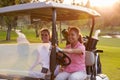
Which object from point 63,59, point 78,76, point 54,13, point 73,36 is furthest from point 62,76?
point 54,13

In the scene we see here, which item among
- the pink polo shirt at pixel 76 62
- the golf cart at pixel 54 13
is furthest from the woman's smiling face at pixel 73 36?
the golf cart at pixel 54 13

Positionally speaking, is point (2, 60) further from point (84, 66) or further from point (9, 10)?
point (84, 66)

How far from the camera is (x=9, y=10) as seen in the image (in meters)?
4.49

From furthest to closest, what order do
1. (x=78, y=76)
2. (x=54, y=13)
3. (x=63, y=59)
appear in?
(x=78, y=76) < (x=63, y=59) < (x=54, y=13)

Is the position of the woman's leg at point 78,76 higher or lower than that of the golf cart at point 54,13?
lower

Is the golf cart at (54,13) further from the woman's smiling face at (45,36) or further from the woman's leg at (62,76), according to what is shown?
the woman's leg at (62,76)

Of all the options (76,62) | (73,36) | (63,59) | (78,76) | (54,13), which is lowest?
(78,76)

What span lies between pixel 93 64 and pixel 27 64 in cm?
126

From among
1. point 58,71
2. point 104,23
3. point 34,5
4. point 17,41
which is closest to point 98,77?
point 58,71

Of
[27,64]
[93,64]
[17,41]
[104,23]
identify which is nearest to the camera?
[27,64]

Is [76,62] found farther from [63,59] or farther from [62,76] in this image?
[63,59]

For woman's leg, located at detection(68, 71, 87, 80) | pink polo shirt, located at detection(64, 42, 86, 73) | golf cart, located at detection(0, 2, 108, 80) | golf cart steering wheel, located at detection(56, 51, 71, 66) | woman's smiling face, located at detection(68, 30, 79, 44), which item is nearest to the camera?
golf cart, located at detection(0, 2, 108, 80)

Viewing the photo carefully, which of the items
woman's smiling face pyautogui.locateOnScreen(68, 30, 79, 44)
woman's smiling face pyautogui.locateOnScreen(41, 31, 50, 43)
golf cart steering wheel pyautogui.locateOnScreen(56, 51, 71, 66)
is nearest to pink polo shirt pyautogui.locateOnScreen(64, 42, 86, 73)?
woman's smiling face pyautogui.locateOnScreen(68, 30, 79, 44)

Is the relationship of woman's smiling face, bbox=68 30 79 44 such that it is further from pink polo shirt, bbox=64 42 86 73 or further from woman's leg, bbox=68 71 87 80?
woman's leg, bbox=68 71 87 80
